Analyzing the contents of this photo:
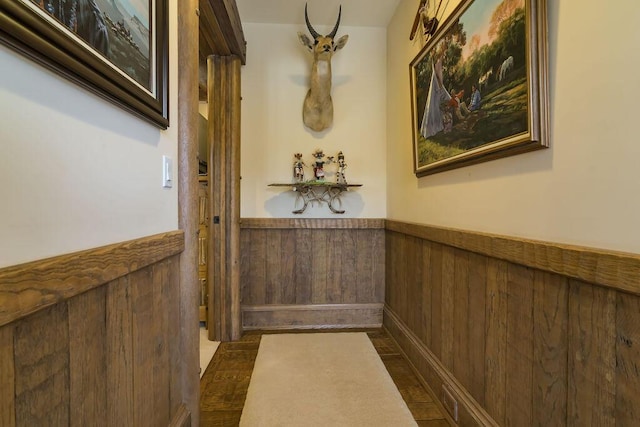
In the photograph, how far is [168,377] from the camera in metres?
1.17

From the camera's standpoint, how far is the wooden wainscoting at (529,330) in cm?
79

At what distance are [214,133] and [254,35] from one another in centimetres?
103

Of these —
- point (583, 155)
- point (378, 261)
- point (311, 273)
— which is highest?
point (583, 155)

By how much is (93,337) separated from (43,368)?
0.49 ft

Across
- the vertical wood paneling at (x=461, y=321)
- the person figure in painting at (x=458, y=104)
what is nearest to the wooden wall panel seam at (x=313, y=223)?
the vertical wood paneling at (x=461, y=321)

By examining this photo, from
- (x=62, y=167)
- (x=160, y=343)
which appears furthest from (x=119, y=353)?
(x=62, y=167)

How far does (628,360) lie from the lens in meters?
0.77

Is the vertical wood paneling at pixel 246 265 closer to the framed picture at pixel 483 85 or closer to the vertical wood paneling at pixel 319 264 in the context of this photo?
the vertical wood paneling at pixel 319 264

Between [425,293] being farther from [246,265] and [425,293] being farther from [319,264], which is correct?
[246,265]

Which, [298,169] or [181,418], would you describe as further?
[298,169]

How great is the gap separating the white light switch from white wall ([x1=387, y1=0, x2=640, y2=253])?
1320 mm

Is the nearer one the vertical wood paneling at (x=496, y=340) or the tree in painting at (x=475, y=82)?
the tree in painting at (x=475, y=82)

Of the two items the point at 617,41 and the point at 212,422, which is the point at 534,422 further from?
the point at 212,422

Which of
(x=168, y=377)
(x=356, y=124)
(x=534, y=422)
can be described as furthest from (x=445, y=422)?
(x=356, y=124)
